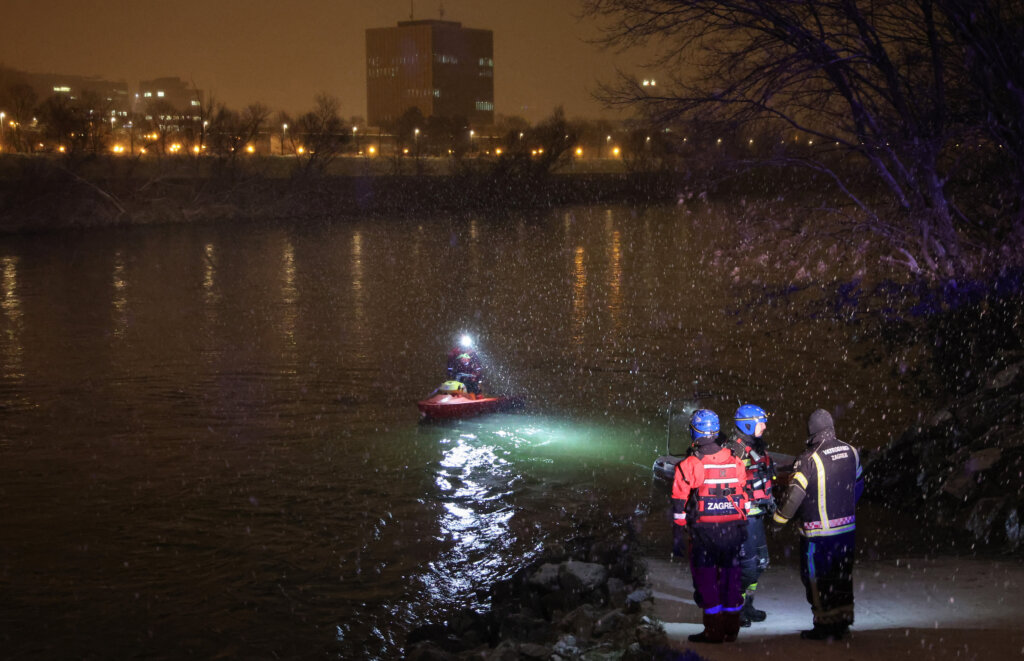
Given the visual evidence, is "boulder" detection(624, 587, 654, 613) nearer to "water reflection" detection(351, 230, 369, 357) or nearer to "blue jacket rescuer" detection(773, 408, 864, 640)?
"blue jacket rescuer" detection(773, 408, 864, 640)

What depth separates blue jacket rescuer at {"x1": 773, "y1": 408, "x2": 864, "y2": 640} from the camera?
7.47 meters

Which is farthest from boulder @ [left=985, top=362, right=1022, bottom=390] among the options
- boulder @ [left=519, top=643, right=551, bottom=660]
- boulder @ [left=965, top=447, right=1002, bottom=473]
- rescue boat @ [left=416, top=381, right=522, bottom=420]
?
rescue boat @ [left=416, top=381, right=522, bottom=420]

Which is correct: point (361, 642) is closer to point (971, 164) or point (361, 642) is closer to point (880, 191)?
point (971, 164)

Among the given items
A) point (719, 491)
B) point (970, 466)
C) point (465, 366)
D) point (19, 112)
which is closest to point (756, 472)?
point (719, 491)

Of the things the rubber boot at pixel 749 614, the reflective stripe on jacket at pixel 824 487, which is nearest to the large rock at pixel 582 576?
the rubber boot at pixel 749 614

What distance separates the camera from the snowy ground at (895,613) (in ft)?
24.3

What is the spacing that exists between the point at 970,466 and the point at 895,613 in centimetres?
390

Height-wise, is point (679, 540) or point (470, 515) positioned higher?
point (679, 540)

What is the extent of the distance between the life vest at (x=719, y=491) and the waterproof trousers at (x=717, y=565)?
0.08 m

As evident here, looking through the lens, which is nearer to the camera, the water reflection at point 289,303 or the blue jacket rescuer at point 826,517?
the blue jacket rescuer at point 826,517

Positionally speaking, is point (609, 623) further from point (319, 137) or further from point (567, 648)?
point (319, 137)

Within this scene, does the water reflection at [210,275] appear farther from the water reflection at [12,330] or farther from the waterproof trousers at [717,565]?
the waterproof trousers at [717,565]

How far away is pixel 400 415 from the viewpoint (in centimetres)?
1977

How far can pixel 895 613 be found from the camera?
27.6 feet
